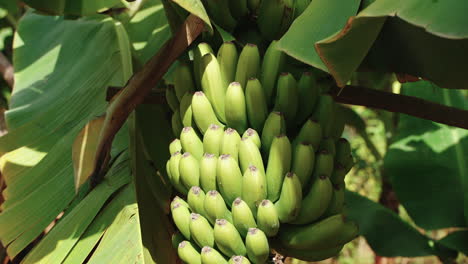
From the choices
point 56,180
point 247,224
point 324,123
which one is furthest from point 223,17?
point 56,180

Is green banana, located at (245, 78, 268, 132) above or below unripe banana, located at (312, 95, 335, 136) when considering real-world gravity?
above

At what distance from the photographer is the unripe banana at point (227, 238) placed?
90 centimetres

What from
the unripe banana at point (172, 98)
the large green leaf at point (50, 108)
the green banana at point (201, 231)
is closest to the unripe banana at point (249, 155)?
the green banana at point (201, 231)

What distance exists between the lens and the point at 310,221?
958 mm

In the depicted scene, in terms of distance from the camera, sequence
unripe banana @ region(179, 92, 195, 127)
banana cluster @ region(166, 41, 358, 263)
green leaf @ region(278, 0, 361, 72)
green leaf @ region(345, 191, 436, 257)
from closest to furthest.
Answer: green leaf @ region(278, 0, 361, 72) < banana cluster @ region(166, 41, 358, 263) < unripe banana @ region(179, 92, 195, 127) < green leaf @ region(345, 191, 436, 257)

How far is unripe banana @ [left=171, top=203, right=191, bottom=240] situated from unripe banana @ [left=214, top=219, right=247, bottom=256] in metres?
0.08

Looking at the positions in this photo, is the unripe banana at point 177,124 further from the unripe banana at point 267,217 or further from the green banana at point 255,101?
the unripe banana at point 267,217

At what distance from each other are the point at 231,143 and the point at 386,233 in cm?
90

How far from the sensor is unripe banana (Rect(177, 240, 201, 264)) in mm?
954

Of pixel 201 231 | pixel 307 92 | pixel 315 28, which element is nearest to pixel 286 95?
pixel 307 92

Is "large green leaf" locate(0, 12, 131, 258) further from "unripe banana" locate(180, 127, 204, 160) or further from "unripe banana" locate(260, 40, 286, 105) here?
"unripe banana" locate(260, 40, 286, 105)

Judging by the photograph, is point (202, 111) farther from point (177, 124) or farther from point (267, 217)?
point (267, 217)

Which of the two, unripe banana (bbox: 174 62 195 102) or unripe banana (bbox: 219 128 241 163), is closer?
unripe banana (bbox: 219 128 241 163)

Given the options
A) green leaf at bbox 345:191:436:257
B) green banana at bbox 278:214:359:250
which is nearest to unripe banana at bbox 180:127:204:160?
green banana at bbox 278:214:359:250
